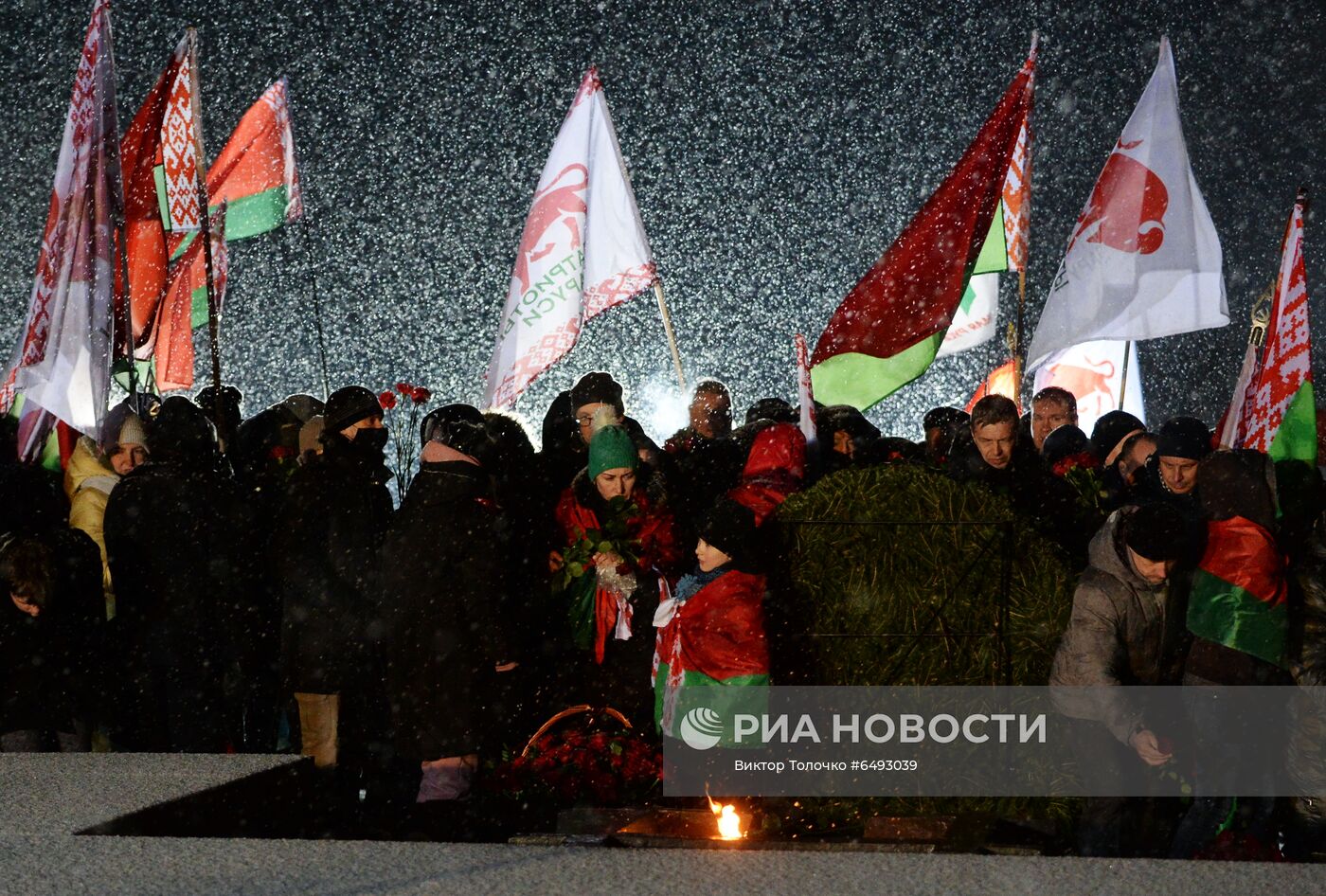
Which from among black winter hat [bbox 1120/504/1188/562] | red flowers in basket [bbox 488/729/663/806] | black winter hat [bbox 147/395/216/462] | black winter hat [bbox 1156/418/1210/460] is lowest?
red flowers in basket [bbox 488/729/663/806]

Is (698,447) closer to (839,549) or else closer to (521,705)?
(521,705)

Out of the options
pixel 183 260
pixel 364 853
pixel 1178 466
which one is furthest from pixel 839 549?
pixel 183 260

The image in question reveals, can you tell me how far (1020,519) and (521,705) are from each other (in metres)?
2.24

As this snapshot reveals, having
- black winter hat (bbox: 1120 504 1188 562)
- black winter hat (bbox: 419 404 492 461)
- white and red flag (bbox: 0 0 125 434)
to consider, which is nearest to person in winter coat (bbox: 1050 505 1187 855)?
black winter hat (bbox: 1120 504 1188 562)

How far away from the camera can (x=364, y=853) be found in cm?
297

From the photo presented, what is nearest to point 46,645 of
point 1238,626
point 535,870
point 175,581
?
point 175,581

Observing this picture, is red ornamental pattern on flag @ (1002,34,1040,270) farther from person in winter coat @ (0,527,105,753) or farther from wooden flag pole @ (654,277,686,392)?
person in winter coat @ (0,527,105,753)

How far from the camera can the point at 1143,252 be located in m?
7.50

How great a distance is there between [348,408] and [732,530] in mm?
1685

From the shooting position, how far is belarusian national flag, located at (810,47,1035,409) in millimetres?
6922

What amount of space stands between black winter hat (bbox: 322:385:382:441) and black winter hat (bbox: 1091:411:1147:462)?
311 cm

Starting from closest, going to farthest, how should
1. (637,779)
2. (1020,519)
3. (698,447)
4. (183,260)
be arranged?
(1020,519) < (637,779) < (698,447) < (183,260)

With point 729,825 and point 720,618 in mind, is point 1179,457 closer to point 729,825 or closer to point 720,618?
point 720,618

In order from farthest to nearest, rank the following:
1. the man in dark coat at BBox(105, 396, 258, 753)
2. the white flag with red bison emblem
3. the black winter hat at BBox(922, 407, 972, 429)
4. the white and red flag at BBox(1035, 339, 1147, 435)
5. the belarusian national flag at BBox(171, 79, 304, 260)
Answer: the white and red flag at BBox(1035, 339, 1147, 435) → the belarusian national flag at BBox(171, 79, 304, 260) → the white flag with red bison emblem → the black winter hat at BBox(922, 407, 972, 429) → the man in dark coat at BBox(105, 396, 258, 753)
